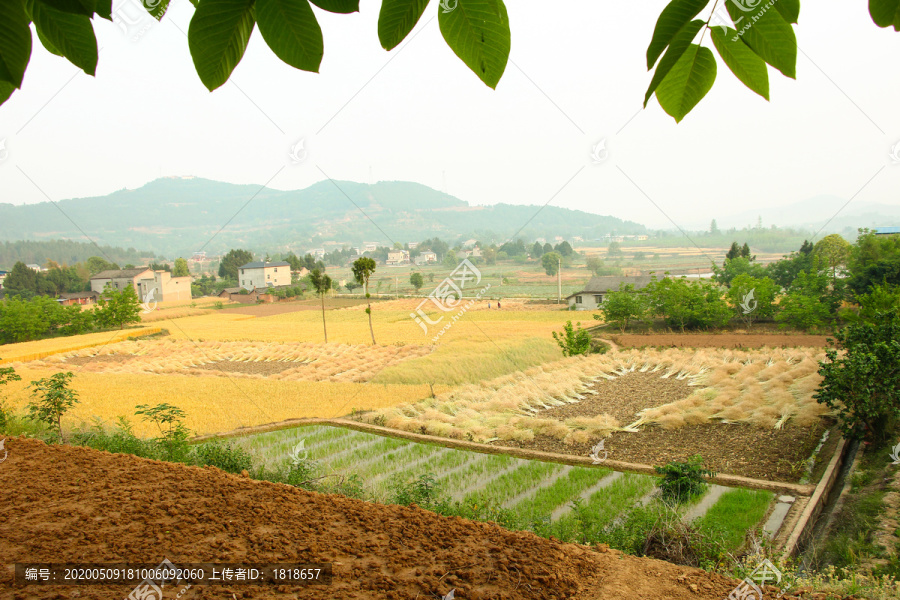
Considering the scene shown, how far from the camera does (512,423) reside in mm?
8469

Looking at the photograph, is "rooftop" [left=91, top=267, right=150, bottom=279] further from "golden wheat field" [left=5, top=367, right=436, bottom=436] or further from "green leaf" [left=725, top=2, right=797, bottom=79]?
"green leaf" [left=725, top=2, right=797, bottom=79]

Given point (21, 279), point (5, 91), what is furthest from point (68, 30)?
point (21, 279)

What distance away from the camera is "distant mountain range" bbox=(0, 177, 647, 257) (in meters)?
70.5

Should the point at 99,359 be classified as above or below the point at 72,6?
below

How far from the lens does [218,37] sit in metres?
0.35

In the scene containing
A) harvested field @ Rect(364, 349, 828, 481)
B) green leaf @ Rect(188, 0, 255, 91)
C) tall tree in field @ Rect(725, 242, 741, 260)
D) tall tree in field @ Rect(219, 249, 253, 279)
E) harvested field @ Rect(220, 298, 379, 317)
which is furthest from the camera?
tall tree in field @ Rect(219, 249, 253, 279)

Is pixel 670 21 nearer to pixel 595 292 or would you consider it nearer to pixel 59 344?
pixel 59 344

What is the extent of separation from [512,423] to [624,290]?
13450 mm

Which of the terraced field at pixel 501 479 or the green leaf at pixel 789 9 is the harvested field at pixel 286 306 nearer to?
the terraced field at pixel 501 479

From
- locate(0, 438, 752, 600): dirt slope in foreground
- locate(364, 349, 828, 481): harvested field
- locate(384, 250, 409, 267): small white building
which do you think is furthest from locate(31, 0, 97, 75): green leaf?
locate(384, 250, 409, 267): small white building

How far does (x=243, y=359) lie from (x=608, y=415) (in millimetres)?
13381

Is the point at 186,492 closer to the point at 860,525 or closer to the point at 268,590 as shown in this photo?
the point at 268,590

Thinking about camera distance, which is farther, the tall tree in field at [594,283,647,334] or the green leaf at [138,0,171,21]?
the tall tree in field at [594,283,647,334]

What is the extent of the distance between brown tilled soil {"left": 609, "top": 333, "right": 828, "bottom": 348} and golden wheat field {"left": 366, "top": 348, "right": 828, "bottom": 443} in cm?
196
